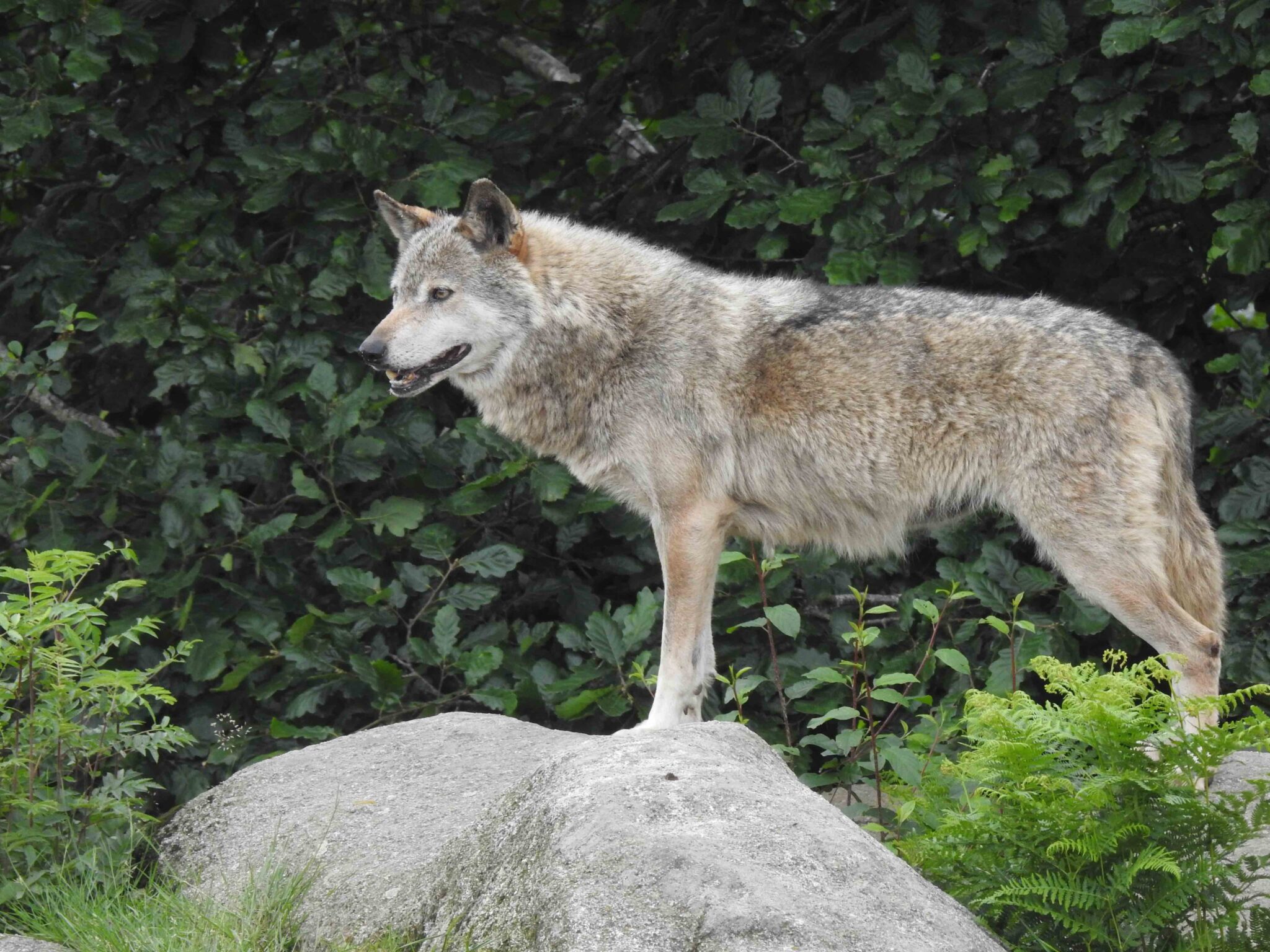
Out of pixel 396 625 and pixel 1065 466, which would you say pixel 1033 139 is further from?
pixel 396 625

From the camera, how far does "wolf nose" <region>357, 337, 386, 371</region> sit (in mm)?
5281

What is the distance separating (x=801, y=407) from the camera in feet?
17.5

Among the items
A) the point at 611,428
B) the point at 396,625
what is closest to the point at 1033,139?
the point at 611,428

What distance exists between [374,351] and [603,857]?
263cm

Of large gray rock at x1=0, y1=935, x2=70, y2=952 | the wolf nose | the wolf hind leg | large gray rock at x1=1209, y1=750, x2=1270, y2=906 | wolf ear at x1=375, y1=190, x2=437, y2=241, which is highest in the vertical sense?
wolf ear at x1=375, y1=190, x2=437, y2=241

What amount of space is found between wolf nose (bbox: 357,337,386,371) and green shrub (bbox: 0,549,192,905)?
1238 millimetres

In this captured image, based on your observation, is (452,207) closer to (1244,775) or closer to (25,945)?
(25,945)

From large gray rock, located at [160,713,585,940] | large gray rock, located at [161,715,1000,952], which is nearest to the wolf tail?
large gray rock, located at [161,715,1000,952]

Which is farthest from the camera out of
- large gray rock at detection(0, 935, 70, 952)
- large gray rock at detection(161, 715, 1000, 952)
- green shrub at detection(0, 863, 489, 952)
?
large gray rock at detection(0, 935, 70, 952)

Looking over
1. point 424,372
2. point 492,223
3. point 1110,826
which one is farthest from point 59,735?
point 1110,826

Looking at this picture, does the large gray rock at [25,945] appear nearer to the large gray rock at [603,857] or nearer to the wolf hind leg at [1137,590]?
the large gray rock at [603,857]

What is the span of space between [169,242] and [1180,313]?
4938 millimetres

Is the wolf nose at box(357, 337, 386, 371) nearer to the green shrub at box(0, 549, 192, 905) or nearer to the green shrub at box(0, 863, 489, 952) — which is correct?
the green shrub at box(0, 549, 192, 905)

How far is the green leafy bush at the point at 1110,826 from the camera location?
11.5 ft
